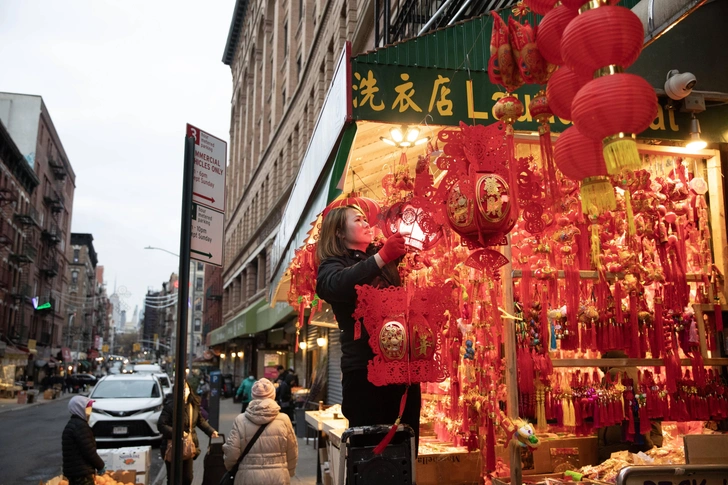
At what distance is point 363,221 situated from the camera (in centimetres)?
339

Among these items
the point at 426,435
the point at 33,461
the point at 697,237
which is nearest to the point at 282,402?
the point at 33,461

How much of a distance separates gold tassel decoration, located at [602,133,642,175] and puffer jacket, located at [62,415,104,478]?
588 centimetres

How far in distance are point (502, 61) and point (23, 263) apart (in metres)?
53.2

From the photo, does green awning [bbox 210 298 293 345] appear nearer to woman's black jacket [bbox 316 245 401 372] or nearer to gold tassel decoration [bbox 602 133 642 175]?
woman's black jacket [bbox 316 245 401 372]

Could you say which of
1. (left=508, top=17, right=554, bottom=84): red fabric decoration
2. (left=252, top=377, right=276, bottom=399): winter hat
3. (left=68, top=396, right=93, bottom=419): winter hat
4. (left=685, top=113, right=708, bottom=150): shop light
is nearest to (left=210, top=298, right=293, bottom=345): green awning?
(left=68, top=396, right=93, bottom=419): winter hat

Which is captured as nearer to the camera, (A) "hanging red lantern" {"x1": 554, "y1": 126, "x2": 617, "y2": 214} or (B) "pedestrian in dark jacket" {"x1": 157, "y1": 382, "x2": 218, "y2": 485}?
(A) "hanging red lantern" {"x1": 554, "y1": 126, "x2": 617, "y2": 214}

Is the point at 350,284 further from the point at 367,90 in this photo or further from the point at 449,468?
the point at 449,468

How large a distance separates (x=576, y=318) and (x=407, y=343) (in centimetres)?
286

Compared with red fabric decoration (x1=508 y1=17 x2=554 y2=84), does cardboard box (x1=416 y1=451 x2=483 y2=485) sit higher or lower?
lower

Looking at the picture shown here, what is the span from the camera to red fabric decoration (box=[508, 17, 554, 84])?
407 centimetres

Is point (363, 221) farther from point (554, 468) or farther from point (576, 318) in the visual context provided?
point (554, 468)

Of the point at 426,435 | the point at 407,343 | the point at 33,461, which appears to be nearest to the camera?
the point at 407,343

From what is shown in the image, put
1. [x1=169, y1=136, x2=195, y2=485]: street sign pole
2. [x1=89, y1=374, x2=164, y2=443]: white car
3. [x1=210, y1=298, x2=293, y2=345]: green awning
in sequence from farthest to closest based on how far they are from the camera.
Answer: [x1=210, y1=298, x2=293, y2=345]: green awning → [x1=89, y1=374, x2=164, y2=443]: white car → [x1=169, y1=136, x2=195, y2=485]: street sign pole

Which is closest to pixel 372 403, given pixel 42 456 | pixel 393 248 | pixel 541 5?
pixel 393 248
